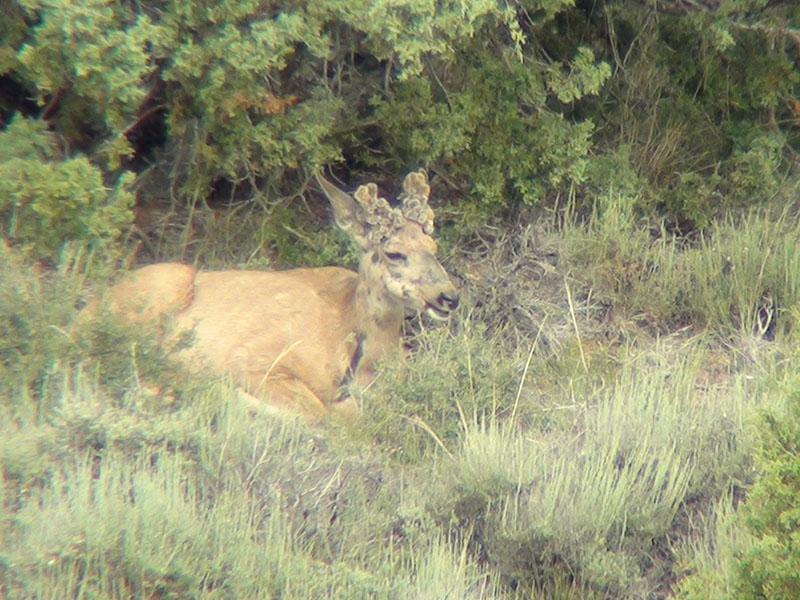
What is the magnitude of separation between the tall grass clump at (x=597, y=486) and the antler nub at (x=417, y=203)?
1.90 metres

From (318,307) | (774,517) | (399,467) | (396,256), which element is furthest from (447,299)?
(774,517)

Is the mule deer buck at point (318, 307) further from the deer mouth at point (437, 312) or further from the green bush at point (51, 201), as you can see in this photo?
the green bush at point (51, 201)

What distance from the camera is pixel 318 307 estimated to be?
8805 millimetres

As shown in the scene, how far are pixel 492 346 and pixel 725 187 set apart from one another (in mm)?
3040

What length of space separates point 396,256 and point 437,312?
0.51 metres

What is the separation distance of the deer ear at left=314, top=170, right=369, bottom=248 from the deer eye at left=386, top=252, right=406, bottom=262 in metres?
0.28

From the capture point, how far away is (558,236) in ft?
31.5

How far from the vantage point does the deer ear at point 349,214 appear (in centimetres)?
877

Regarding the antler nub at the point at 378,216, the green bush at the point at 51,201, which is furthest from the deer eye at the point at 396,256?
the green bush at the point at 51,201

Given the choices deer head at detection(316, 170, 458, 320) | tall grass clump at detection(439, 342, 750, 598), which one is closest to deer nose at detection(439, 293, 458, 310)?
deer head at detection(316, 170, 458, 320)

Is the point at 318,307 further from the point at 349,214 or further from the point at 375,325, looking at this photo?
the point at 349,214

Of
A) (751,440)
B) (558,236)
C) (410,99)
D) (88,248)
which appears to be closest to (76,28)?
(88,248)

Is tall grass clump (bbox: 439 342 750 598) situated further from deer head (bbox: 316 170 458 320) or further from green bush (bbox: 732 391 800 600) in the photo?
deer head (bbox: 316 170 458 320)

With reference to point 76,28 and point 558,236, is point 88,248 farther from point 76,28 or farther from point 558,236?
point 558,236
